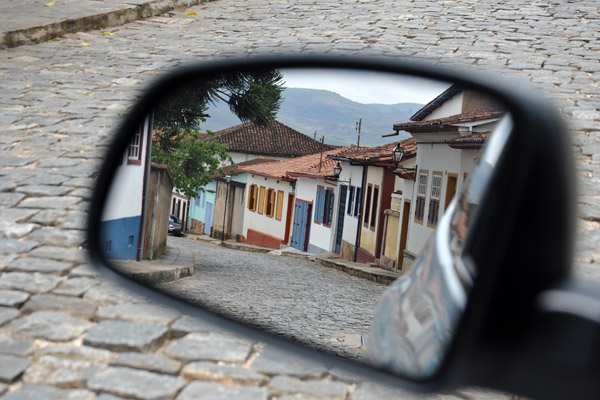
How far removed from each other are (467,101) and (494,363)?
2.10 ft

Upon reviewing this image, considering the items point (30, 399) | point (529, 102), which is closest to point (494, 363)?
point (529, 102)

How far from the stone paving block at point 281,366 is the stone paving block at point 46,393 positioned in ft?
2.49

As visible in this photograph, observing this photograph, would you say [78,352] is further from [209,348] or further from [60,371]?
[209,348]

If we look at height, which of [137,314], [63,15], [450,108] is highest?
[63,15]

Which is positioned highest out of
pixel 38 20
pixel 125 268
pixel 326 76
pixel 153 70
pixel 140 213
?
pixel 38 20

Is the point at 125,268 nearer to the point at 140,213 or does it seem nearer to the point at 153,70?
the point at 140,213

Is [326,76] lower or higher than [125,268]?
higher

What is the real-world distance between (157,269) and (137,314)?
2102mm

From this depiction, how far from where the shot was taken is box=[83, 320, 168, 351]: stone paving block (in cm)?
350

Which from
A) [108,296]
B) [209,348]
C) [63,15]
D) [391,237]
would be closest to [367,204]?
[391,237]

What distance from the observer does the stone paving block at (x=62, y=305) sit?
3945 mm

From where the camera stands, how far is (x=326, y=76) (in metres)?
1.84

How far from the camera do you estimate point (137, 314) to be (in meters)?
4.02

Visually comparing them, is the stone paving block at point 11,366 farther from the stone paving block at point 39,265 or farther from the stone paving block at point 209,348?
the stone paving block at point 39,265
